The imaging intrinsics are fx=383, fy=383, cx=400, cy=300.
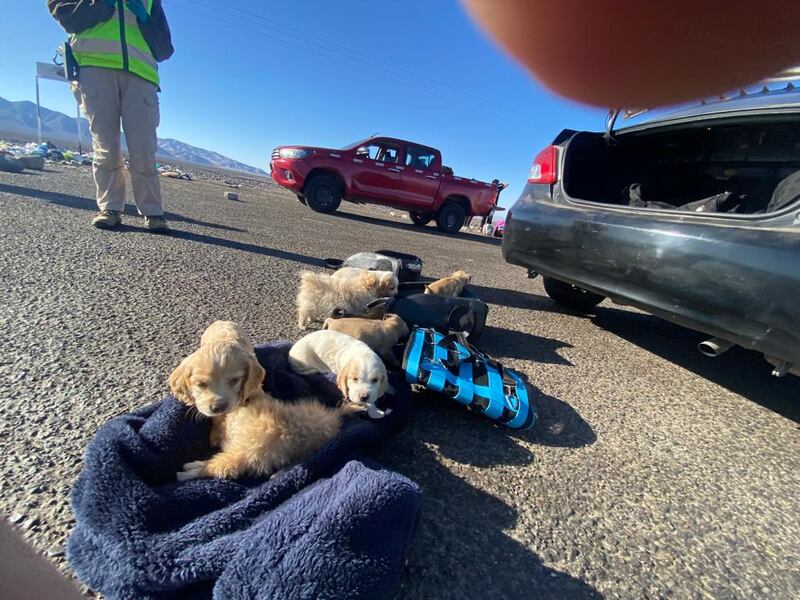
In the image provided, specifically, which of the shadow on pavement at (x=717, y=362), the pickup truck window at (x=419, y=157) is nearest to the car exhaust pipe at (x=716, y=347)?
the shadow on pavement at (x=717, y=362)

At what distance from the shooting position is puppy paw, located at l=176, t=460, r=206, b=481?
3.70 ft

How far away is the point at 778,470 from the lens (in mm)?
1675

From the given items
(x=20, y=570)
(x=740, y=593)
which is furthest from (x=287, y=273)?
(x=740, y=593)

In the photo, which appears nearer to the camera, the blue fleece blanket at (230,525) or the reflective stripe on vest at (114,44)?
the blue fleece blanket at (230,525)

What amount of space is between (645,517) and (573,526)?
11.8 inches

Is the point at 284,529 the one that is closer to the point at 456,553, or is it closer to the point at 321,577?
the point at 321,577

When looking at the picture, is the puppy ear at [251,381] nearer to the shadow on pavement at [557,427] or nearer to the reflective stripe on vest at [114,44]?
the shadow on pavement at [557,427]

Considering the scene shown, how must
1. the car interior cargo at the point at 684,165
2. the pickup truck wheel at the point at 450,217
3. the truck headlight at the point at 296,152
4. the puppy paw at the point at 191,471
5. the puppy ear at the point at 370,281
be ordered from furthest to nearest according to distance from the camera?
the pickup truck wheel at the point at 450,217 < the truck headlight at the point at 296,152 < the car interior cargo at the point at 684,165 < the puppy ear at the point at 370,281 < the puppy paw at the point at 191,471

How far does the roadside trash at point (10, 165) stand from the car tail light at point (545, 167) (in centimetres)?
912

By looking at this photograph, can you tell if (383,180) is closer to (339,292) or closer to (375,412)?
(339,292)

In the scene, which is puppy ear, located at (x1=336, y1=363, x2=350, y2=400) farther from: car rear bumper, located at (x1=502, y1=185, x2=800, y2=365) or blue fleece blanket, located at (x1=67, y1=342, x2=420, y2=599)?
car rear bumper, located at (x1=502, y1=185, x2=800, y2=365)

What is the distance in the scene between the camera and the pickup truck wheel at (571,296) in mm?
3766

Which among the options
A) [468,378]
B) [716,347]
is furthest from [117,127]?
[716,347]

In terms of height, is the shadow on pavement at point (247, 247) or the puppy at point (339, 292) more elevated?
the puppy at point (339, 292)
